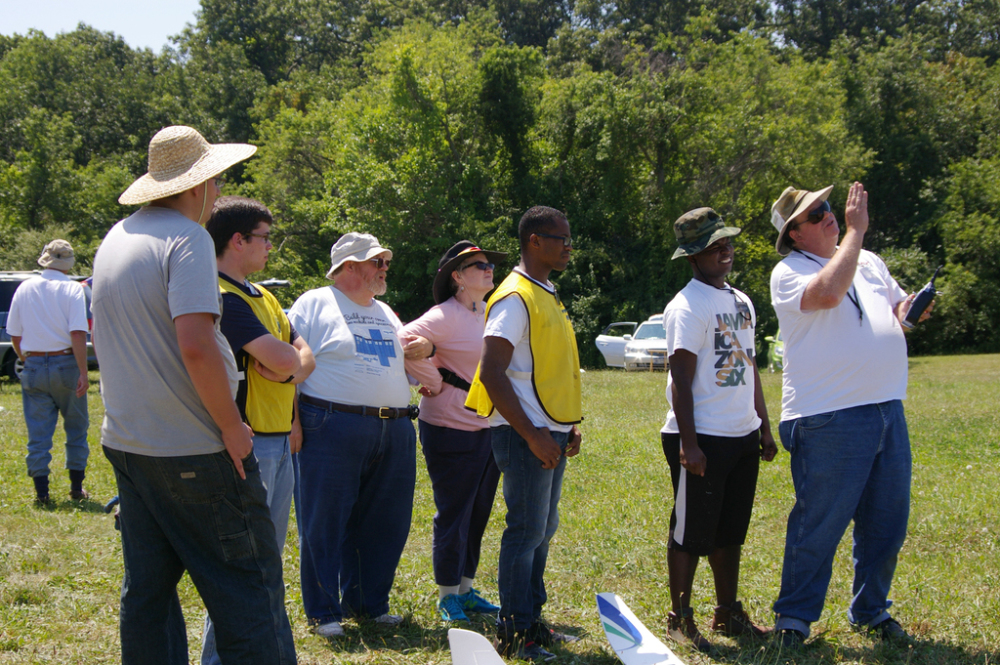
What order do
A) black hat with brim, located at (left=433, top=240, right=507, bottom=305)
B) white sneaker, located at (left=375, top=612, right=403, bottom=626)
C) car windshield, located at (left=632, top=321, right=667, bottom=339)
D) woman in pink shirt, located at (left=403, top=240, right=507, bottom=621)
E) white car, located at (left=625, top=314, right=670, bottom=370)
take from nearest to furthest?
white sneaker, located at (left=375, top=612, right=403, bottom=626), woman in pink shirt, located at (left=403, top=240, right=507, bottom=621), black hat with brim, located at (left=433, top=240, right=507, bottom=305), white car, located at (left=625, top=314, right=670, bottom=370), car windshield, located at (left=632, top=321, right=667, bottom=339)

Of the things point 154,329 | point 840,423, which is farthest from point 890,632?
point 154,329

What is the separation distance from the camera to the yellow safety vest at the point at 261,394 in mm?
3475

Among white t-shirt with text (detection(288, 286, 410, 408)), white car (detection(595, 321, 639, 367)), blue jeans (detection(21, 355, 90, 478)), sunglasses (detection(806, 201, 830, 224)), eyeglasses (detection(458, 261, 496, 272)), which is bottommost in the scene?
white car (detection(595, 321, 639, 367))

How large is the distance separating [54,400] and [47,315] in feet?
2.51

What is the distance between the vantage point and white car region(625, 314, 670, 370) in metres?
21.4

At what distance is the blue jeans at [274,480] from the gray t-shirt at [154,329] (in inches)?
32.5

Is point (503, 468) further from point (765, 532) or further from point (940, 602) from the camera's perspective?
point (765, 532)

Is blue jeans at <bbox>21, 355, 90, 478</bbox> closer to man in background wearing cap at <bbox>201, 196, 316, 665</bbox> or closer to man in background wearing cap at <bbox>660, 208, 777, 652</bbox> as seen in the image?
man in background wearing cap at <bbox>201, 196, 316, 665</bbox>

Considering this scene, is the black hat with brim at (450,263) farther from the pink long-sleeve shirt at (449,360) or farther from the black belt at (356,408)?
the black belt at (356,408)

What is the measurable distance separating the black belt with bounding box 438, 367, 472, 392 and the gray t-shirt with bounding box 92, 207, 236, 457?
82.6 inches

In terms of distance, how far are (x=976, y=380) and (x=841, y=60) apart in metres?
22.8

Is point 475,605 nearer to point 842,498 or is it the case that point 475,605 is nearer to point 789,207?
point 842,498

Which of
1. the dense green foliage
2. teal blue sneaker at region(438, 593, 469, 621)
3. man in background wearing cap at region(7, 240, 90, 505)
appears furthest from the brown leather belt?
the dense green foliage

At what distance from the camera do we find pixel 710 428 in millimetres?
3918
